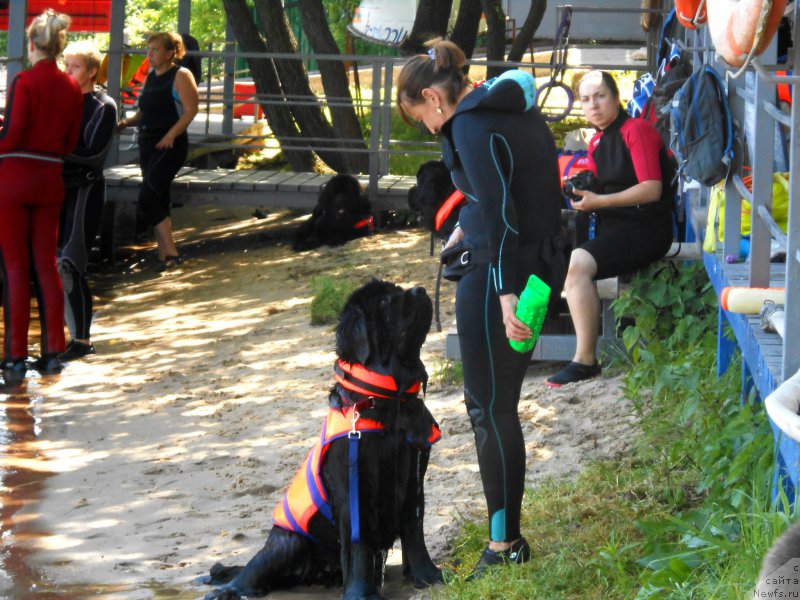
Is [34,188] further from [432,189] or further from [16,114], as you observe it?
[432,189]

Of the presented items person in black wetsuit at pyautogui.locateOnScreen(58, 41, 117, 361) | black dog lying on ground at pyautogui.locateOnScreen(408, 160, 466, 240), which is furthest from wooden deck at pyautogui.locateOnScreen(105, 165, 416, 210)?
black dog lying on ground at pyautogui.locateOnScreen(408, 160, 466, 240)

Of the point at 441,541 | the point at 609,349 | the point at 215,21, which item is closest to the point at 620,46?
the point at 215,21

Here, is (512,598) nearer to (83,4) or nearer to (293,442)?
(293,442)

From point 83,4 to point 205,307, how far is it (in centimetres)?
1208

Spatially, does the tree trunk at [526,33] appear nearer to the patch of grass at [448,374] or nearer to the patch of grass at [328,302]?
the patch of grass at [328,302]

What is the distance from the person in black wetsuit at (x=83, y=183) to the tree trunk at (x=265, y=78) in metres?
4.49

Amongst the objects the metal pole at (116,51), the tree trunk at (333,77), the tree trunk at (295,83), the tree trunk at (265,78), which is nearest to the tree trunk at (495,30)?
the tree trunk at (333,77)

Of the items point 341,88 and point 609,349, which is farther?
point 341,88

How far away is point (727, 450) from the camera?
4.13 m

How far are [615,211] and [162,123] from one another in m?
5.37

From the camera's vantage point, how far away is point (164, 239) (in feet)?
35.6

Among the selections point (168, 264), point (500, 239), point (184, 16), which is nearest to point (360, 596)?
point (500, 239)

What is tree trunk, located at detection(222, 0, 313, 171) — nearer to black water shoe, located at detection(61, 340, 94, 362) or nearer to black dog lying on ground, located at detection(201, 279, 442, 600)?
black water shoe, located at detection(61, 340, 94, 362)

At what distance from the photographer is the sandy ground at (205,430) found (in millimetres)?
4879
